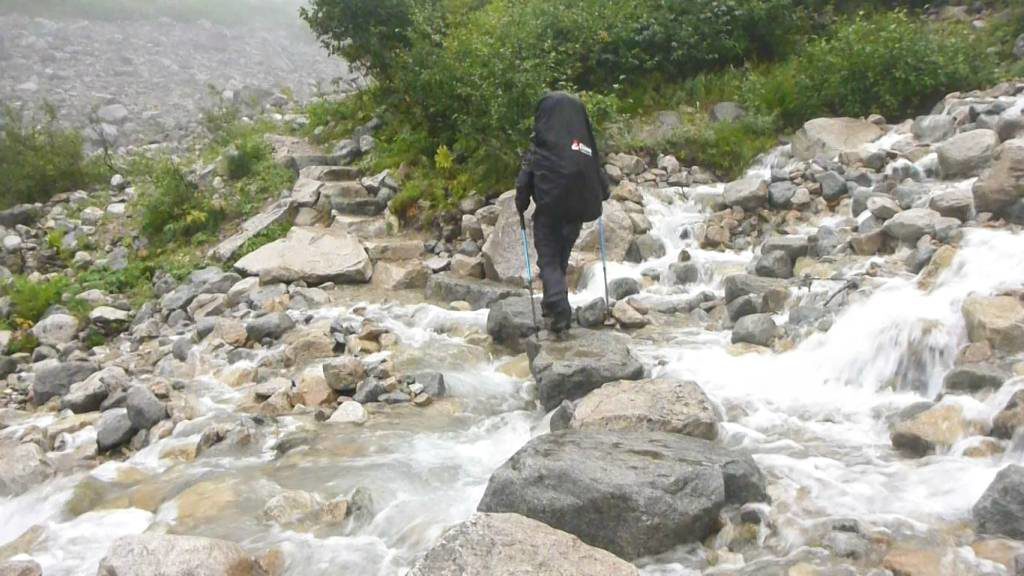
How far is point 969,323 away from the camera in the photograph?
630 cm

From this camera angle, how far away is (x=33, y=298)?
11.9 m

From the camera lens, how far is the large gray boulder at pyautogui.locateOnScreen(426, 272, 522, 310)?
985 centimetres

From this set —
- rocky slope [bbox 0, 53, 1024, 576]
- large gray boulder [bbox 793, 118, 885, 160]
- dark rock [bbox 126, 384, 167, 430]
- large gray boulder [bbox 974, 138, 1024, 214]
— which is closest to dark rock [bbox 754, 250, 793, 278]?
rocky slope [bbox 0, 53, 1024, 576]

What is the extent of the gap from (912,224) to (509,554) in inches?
272

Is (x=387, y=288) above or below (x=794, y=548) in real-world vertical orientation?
Result: below

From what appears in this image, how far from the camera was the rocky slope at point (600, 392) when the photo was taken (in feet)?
14.6

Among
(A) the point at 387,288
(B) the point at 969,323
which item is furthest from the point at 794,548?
(A) the point at 387,288

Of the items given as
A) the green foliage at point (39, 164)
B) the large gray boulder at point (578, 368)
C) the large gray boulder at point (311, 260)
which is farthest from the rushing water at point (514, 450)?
the green foliage at point (39, 164)

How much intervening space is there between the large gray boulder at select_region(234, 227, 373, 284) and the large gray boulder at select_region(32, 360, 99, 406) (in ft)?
9.70

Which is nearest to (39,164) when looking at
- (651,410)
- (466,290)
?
(466,290)

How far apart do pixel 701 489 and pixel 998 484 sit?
Result: 1.58 metres

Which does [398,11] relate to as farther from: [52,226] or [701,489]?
[701,489]

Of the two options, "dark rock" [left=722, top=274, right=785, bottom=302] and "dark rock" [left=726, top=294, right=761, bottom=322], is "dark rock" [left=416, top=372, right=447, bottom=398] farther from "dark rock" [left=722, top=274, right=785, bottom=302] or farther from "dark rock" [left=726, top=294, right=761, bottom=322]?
"dark rock" [left=722, top=274, right=785, bottom=302]

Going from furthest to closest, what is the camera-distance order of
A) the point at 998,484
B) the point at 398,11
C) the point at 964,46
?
the point at 398,11 < the point at 964,46 < the point at 998,484
